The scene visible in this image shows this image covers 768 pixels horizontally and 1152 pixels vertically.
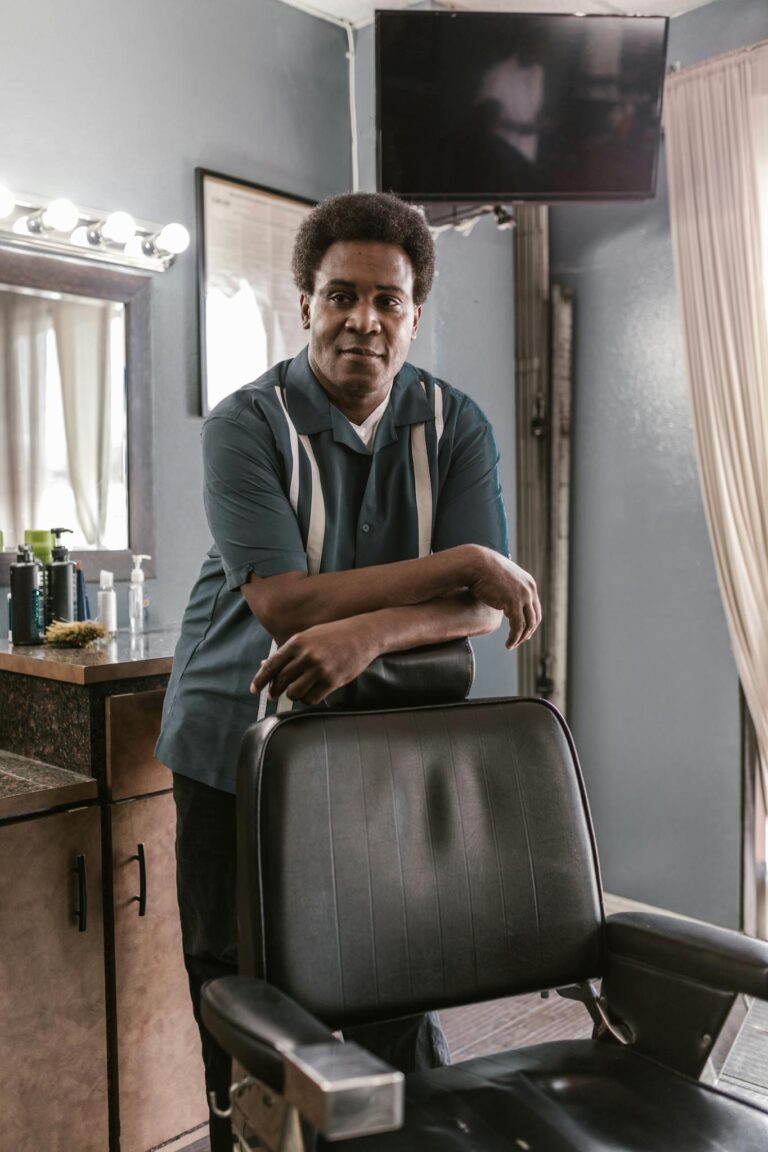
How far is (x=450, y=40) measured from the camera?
8.60 ft

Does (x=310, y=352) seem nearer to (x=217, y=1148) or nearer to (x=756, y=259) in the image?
(x=217, y=1148)

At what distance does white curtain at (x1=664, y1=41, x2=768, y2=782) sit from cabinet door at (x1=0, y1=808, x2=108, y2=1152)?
6.22 feet

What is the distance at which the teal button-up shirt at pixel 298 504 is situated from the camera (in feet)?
4.85

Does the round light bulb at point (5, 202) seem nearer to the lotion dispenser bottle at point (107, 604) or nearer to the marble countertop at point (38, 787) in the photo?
the lotion dispenser bottle at point (107, 604)

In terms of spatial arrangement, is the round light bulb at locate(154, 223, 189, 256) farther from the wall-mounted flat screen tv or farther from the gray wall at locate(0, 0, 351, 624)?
the wall-mounted flat screen tv

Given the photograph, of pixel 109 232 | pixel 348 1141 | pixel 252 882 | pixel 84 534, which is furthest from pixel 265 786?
pixel 109 232

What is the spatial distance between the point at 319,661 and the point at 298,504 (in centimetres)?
30

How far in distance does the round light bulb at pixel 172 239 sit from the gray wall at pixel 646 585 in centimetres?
136

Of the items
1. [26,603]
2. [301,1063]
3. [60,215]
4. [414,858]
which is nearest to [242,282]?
[60,215]

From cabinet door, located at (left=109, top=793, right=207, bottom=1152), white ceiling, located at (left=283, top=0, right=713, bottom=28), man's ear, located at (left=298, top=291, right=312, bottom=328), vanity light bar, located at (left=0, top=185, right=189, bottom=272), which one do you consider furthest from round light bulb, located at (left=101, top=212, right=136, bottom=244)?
cabinet door, located at (left=109, top=793, right=207, bottom=1152)

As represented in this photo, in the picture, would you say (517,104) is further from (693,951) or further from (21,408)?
(693,951)

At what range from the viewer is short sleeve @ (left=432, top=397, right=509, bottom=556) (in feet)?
5.20

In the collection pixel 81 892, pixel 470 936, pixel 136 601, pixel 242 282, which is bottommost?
pixel 81 892

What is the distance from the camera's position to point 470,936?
1.38 metres
